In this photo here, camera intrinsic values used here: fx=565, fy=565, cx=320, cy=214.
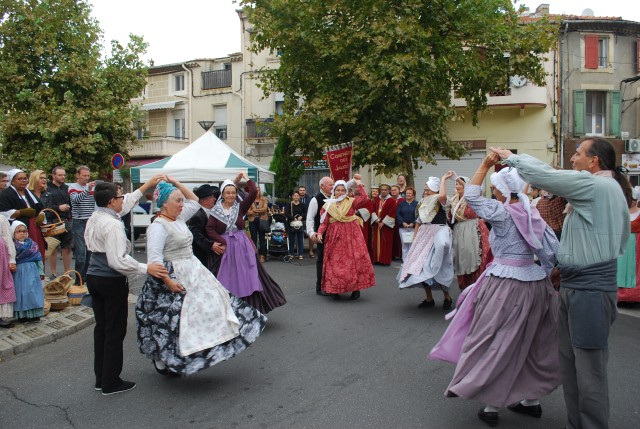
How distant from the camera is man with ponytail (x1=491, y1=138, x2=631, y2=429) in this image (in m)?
3.33

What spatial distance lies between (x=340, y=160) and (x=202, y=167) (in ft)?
11.9

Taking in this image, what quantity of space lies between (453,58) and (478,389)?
14.1 metres

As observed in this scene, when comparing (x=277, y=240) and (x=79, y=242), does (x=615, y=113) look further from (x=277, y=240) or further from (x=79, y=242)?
(x=79, y=242)

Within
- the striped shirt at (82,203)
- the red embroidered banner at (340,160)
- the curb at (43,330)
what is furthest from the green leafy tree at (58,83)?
the curb at (43,330)

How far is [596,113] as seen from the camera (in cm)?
2567

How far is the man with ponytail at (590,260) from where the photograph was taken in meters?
3.33

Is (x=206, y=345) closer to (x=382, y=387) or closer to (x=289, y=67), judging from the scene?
(x=382, y=387)

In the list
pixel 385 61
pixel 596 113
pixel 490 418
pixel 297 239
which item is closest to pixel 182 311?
pixel 490 418

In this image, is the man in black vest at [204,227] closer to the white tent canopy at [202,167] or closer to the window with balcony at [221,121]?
the white tent canopy at [202,167]

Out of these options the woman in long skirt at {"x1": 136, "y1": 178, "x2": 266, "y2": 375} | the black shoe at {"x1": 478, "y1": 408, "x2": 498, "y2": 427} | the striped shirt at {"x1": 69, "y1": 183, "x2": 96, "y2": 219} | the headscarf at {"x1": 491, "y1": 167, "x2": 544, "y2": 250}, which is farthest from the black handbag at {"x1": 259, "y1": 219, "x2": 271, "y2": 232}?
the black shoe at {"x1": 478, "y1": 408, "x2": 498, "y2": 427}

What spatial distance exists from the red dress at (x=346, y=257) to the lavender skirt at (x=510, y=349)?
449 centimetres

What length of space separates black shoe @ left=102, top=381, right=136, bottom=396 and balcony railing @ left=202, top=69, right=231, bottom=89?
27829mm

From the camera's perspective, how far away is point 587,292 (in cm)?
337

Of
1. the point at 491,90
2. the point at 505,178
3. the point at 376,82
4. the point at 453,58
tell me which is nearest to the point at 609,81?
the point at 491,90
